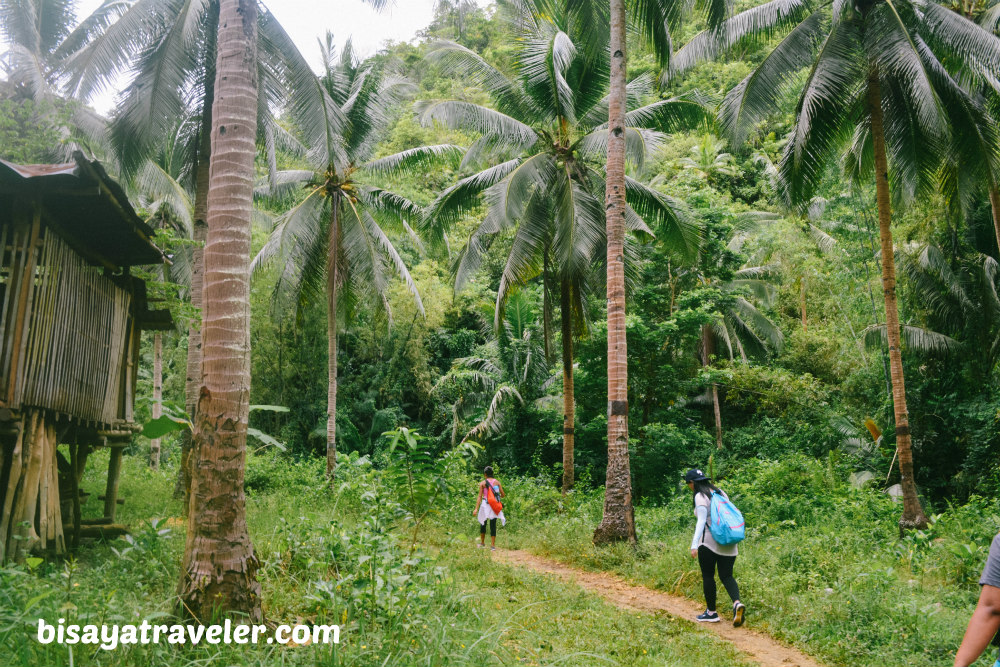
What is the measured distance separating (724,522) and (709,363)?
16.8 metres

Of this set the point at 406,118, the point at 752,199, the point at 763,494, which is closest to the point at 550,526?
the point at 763,494

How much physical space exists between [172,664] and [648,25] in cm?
1193

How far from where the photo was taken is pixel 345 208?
56.6 ft

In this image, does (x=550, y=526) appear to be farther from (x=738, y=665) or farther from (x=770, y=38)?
(x=770, y=38)

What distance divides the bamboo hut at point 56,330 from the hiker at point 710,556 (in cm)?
684

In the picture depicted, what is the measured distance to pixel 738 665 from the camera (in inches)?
208

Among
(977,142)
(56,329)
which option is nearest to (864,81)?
(977,142)

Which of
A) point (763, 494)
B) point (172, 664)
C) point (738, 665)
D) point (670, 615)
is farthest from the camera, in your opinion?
point (763, 494)

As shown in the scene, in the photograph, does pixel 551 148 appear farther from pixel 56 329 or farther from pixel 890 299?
pixel 56 329

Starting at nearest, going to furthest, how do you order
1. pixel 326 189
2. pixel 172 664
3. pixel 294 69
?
pixel 172 664
pixel 294 69
pixel 326 189

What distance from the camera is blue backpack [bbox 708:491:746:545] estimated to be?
Answer: 6379mm

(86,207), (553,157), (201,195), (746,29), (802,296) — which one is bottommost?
(86,207)

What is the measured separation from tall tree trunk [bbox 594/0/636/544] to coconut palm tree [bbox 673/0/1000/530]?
9.76 feet

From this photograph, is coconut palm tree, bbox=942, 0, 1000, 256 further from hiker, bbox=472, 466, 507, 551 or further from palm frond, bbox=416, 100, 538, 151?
hiker, bbox=472, 466, 507, 551
